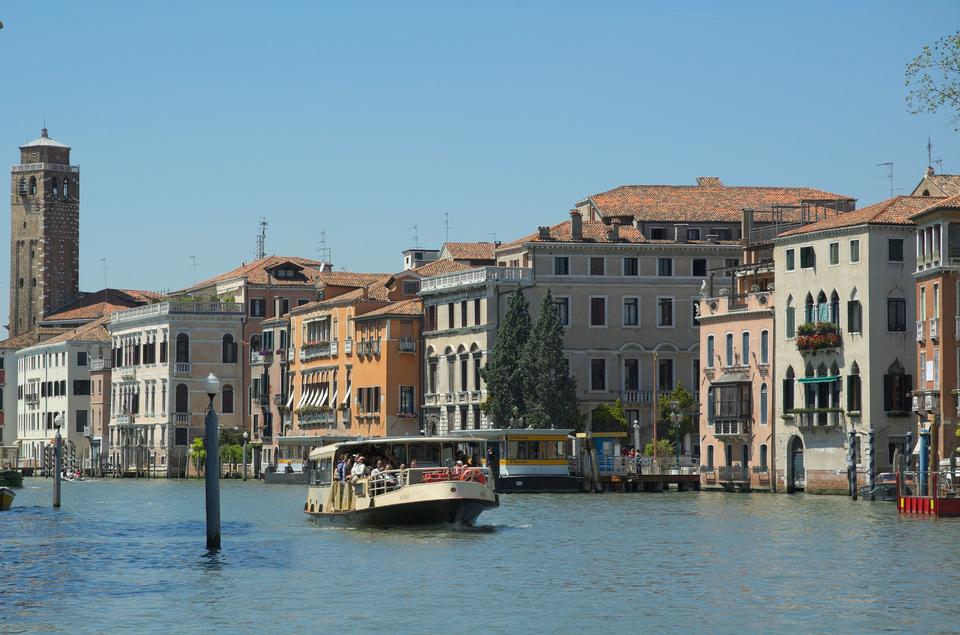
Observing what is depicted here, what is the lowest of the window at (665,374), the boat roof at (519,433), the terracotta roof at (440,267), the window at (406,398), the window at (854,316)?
the boat roof at (519,433)

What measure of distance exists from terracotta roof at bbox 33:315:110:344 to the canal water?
7720cm

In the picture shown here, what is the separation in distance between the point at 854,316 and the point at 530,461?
532 inches

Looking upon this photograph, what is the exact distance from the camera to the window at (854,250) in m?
69.8

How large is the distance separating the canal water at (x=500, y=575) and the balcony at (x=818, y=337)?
15635 millimetres

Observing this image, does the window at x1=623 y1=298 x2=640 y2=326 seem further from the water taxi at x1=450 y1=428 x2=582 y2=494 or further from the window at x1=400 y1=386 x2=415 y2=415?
the window at x1=400 y1=386 x2=415 y2=415

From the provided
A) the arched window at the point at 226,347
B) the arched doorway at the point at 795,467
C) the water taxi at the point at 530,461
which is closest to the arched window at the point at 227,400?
the arched window at the point at 226,347

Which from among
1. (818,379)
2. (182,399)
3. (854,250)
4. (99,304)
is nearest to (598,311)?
(818,379)

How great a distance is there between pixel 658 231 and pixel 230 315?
121ft

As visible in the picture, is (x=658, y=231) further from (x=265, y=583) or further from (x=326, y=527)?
(x=265, y=583)

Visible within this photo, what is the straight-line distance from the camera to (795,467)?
73938mm

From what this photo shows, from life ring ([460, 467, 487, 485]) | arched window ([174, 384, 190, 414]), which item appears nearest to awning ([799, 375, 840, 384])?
life ring ([460, 467, 487, 485])

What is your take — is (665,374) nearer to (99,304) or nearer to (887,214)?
(887,214)

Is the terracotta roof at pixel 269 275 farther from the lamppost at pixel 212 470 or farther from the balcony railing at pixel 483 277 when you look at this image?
the lamppost at pixel 212 470

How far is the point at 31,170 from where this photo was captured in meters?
146
